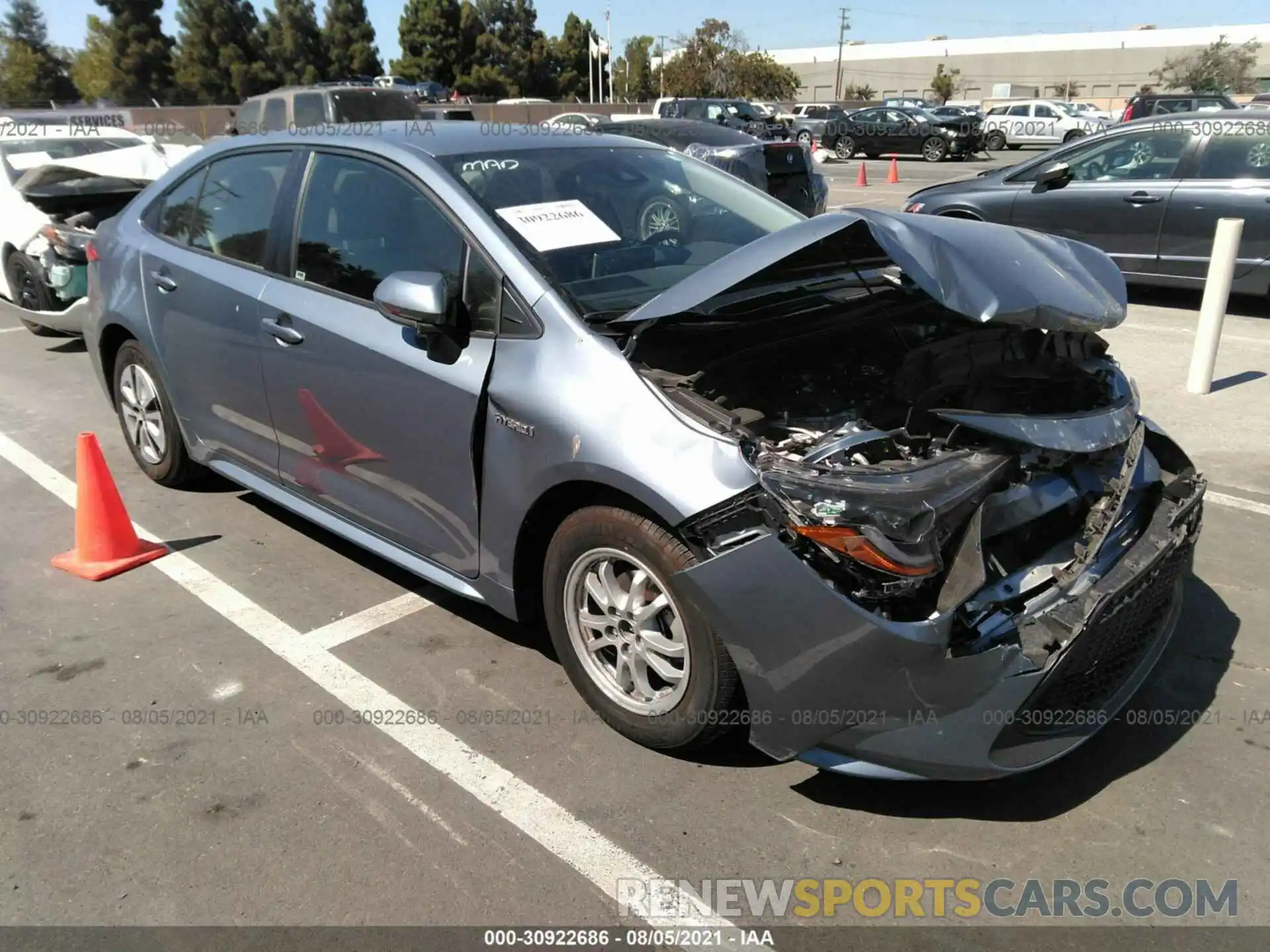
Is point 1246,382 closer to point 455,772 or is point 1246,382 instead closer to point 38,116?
point 455,772

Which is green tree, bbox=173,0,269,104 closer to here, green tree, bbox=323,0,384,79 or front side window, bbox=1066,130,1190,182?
green tree, bbox=323,0,384,79

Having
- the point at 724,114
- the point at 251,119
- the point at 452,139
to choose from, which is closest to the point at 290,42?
the point at 724,114

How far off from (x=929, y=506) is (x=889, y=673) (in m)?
0.42

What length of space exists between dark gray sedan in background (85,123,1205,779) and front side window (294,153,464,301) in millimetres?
13

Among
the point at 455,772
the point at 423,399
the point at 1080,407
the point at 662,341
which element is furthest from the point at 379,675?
the point at 1080,407

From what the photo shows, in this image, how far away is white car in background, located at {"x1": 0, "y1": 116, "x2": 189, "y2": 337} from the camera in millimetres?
7832

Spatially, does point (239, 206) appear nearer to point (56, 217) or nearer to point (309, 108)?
point (56, 217)

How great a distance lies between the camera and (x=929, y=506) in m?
2.43

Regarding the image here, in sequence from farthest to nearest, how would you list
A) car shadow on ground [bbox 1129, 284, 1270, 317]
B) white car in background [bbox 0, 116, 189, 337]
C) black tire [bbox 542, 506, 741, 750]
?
car shadow on ground [bbox 1129, 284, 1270, 317] < white car in background [bbox 0, 116, 189, 337] < black tire [bbox 542, 506, 741, 750]

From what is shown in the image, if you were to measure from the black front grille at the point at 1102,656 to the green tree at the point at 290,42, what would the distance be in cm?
6545

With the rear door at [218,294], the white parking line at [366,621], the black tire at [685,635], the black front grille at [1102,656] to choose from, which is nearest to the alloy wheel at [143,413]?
the rear door at [218,294]

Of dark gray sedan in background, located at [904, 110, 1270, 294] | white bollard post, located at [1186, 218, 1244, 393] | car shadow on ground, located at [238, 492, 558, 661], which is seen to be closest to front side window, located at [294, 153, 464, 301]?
car shadow on ground, located at [238, 492, 558, 661]


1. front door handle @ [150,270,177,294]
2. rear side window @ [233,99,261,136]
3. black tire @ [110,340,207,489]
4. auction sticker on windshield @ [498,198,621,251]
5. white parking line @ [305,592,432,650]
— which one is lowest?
white parking line @ [305,592,432,650]

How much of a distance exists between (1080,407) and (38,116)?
13.3 metres
